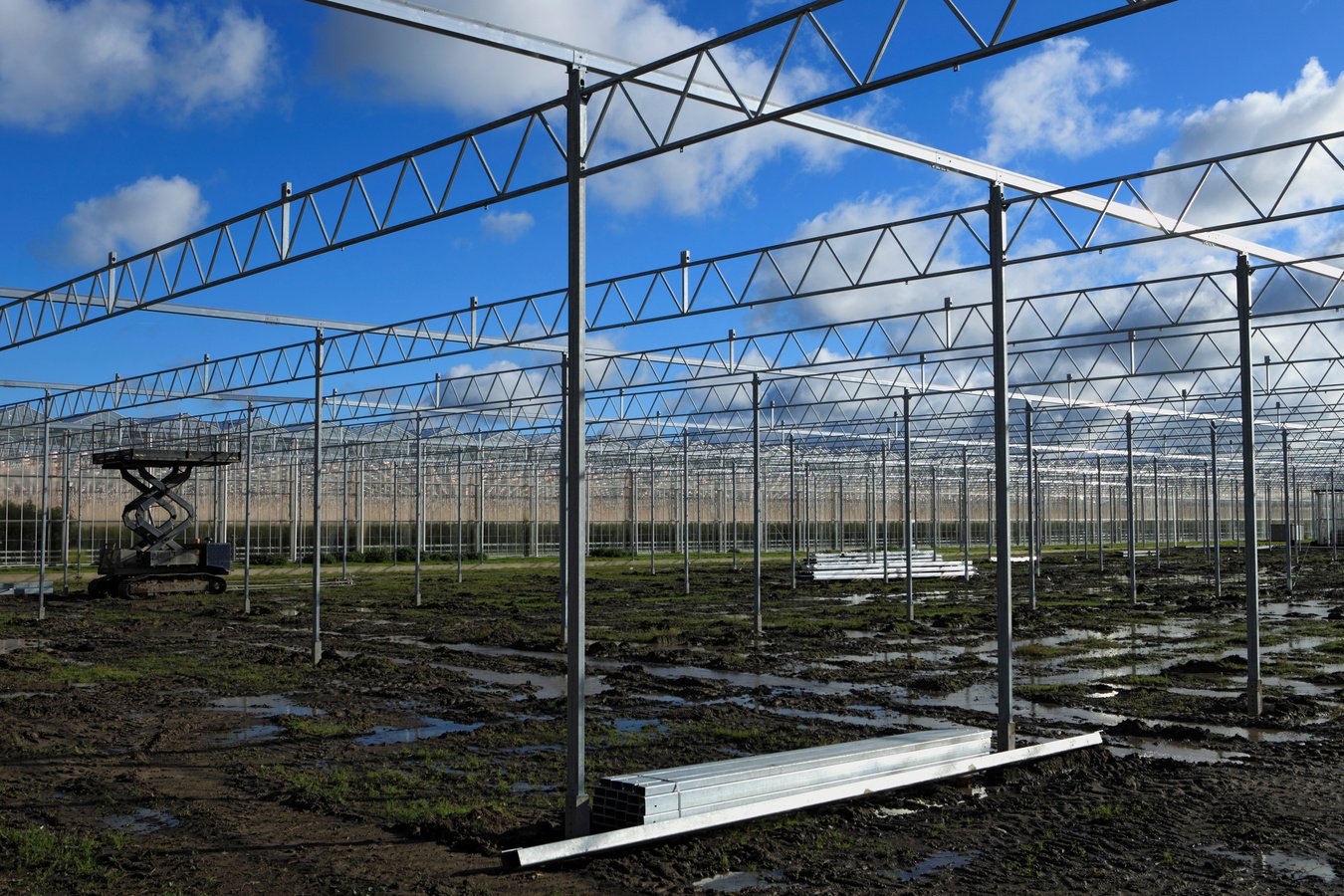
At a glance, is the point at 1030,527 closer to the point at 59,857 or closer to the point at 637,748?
the point at 637,748

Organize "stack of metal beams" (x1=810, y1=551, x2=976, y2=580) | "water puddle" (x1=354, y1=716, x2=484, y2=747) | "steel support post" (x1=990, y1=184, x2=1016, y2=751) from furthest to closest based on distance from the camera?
1. "stack of metal beams" (x1=810, y1=551, x2=976, y2=580)
2. "water puddle" (x1=354, y1=716, x2=484, y2=747)
3. "steel support post" (x1=990, y1=184, x2=1016, y2=751)

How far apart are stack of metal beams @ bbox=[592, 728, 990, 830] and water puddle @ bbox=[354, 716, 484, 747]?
3.82 meters

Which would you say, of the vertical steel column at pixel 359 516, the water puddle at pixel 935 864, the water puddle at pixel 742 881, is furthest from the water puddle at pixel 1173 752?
the vertical steel column at pixel 359 516

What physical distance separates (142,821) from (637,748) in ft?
14.5

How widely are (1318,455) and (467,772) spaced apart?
6009 centimetres

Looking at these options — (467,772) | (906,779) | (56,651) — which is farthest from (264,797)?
(56,651)

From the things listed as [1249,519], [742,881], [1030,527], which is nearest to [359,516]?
[1030,527]

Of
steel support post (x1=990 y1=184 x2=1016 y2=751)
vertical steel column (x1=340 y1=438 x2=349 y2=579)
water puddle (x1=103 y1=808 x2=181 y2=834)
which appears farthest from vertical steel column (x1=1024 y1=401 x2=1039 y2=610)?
vertical steel column (x1=340 y1=438 x2=349 y2=579)

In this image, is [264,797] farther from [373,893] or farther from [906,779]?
[906,779]

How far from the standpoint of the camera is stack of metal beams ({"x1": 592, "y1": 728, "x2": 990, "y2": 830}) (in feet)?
27.1

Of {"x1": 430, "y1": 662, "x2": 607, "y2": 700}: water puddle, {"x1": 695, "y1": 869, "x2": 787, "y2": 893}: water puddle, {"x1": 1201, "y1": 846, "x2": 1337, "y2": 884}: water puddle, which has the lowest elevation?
{"x1": 430, "y1": 662, "x2": 607, "y2": 700}: water puddle

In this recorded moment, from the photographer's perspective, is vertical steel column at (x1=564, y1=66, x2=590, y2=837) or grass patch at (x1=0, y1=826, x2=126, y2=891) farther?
vertical steel column at (x1=564, y1=66, x2=590, y2=837)

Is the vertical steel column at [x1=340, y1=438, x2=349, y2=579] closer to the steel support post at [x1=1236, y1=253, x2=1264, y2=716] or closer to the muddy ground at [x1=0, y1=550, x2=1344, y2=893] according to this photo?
the muddy ground at [x1=0, y1=550, x2=1344, y2=893]

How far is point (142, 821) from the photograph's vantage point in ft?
29.1
